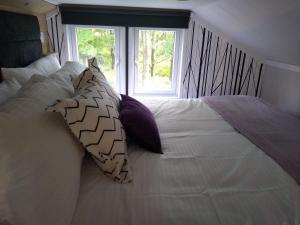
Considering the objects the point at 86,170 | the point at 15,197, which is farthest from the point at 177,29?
the point at 15,197

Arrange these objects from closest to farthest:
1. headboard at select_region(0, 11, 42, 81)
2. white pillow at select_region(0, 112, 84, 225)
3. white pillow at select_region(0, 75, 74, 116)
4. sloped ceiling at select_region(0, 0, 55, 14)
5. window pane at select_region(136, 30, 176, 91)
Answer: white pillow at select_region(0, 112, 84, 225)
white pillow at select_region(0, 75, 74, 116)
headboard at select_region(0, 11, 42, 81)
sloped ceiling at select_region(0, 0, 55, 14)
window pane at select_region(136, 30, 176, 91)

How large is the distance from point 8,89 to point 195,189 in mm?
1026

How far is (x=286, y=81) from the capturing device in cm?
266

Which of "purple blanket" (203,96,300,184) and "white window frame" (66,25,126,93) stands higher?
"white window frame" (66,25,126,93)

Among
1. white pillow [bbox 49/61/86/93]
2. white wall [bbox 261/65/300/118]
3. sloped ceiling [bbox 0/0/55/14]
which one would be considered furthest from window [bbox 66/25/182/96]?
white pillow [bbox 49/61/86/93]

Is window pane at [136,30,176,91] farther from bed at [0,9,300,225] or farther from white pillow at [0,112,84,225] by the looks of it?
white pillow at [0,112,84,225]

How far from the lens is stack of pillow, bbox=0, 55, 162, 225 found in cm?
63

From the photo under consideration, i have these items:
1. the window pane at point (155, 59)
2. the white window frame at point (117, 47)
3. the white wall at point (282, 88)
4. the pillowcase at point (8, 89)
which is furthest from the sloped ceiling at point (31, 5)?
the white wall at point (282, 88)

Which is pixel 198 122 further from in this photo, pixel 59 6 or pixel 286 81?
pixel 59 6

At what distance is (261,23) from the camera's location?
1.81 m

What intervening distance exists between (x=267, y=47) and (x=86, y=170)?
2.13 meters

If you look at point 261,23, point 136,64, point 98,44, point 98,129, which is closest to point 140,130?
point 98,129

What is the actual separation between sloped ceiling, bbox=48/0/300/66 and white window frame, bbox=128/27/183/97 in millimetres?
462

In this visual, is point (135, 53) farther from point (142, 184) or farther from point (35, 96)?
point (142, 184)
